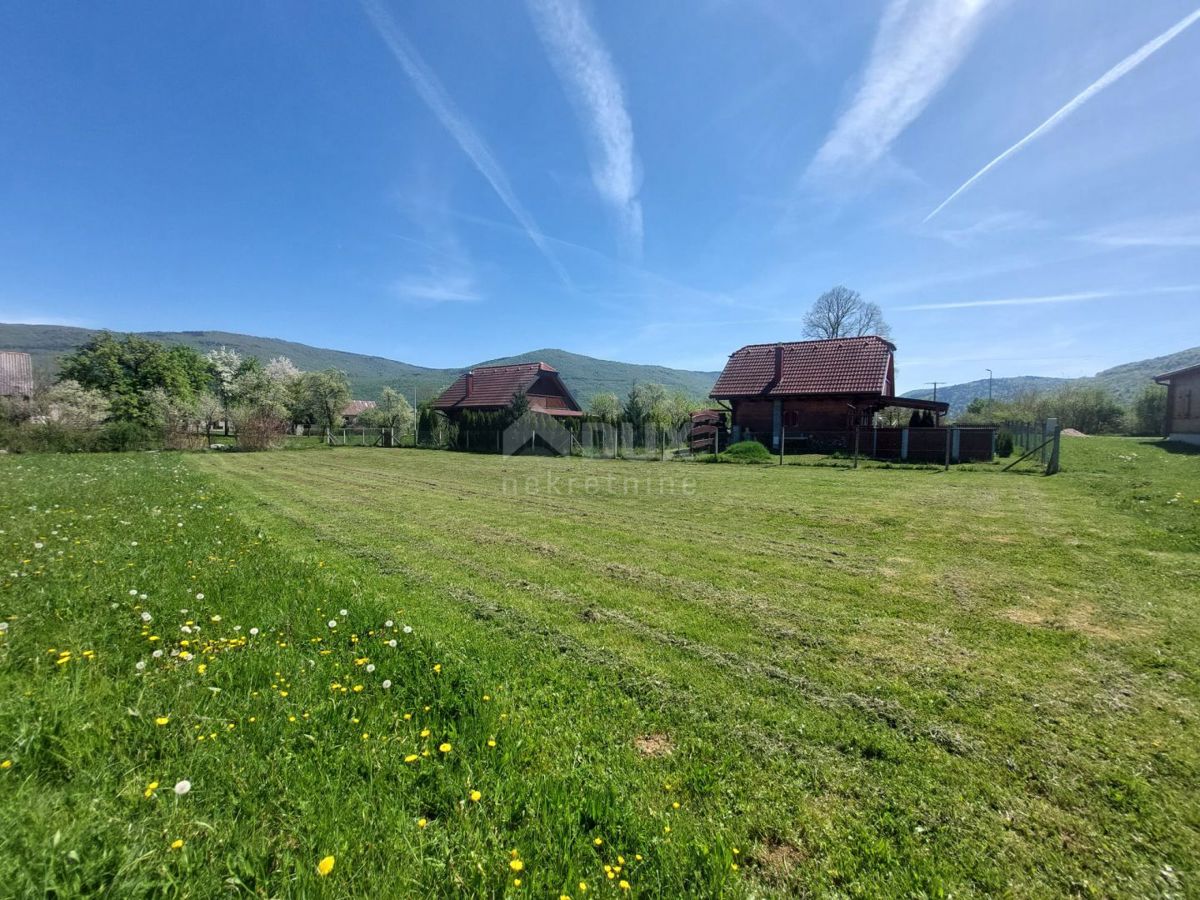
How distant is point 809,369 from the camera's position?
80.7ft

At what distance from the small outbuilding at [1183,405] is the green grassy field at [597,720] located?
28.3 meters

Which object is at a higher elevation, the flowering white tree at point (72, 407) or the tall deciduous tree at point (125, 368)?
the tall deciduous tree at point (125, 368)

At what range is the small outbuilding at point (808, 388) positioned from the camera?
2253 centimetres

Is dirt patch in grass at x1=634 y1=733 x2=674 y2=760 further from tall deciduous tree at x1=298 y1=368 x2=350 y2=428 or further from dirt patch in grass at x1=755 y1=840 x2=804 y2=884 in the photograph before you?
tall deciduous tree at x1=298 y1=368 x2=350 y2=428

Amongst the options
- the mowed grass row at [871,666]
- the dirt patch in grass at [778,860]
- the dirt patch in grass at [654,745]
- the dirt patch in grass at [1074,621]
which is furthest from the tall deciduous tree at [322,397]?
the dirt patch in grass at [778,860]

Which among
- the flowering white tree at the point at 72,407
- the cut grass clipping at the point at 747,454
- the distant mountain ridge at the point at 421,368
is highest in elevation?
the distant mountain ridge at the point at 421,368

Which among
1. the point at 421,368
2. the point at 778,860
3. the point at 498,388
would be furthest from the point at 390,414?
the point at 421,368

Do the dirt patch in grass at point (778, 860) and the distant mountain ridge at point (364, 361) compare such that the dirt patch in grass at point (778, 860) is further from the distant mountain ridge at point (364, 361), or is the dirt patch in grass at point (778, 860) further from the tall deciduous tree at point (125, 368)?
the distant mountain ridge at point (364, 361)

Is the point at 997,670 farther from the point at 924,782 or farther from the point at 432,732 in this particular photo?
the point at 432,732

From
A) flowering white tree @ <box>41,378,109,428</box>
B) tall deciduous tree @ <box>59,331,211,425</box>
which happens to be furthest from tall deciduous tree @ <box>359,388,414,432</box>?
flowering white tree @ <box>41,378,109,428</box>

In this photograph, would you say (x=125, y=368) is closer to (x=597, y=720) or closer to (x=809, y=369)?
(x=809, y=369)

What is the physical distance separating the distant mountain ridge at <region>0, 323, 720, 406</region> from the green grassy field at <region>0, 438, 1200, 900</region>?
358 ft

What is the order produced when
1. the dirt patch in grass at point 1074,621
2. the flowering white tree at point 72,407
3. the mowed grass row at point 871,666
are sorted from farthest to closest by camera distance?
the flowering white tree at point 72,407 → the dirt patch in grass at point 1074,621 → the mowed grass row at point 871,666

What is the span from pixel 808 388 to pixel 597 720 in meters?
24.0
